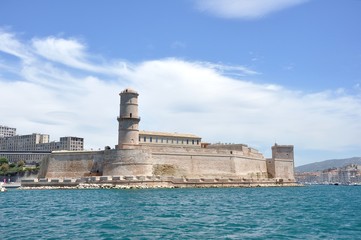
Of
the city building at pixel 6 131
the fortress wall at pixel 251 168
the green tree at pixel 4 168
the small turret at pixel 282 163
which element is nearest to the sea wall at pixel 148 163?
the fortress wall at pixel 251 168

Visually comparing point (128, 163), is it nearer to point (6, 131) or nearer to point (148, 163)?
point (148, 163)

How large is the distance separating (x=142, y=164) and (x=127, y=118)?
4522 mm

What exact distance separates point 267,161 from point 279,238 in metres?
43.8

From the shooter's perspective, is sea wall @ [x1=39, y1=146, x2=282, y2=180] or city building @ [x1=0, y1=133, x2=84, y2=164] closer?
sea wall @ [x1=39, y1=146, x2=282, y2=180]

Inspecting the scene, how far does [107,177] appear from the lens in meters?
37.9

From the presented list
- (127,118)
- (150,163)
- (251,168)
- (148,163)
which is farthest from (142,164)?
(251,168)

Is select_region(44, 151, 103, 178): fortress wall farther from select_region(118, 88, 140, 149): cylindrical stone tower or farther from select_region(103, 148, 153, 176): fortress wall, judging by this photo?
select_region(118, 88, 140, 149): cylindrical stone tower

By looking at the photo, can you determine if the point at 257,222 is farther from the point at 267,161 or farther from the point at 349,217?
the point at 267,161

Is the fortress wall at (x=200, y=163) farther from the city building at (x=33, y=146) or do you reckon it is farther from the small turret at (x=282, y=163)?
the city building at (x=33, y=146)

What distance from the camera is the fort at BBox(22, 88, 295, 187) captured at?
39.4 meters

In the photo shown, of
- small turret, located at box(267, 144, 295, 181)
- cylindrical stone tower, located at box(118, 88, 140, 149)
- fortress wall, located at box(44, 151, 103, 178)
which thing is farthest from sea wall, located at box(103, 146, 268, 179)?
small turret, located at box(267, 144, 295, 181)

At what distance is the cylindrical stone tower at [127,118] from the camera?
4022 cm

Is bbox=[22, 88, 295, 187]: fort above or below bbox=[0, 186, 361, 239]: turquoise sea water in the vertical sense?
above

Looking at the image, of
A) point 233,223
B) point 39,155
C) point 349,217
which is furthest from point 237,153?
point 39,155
